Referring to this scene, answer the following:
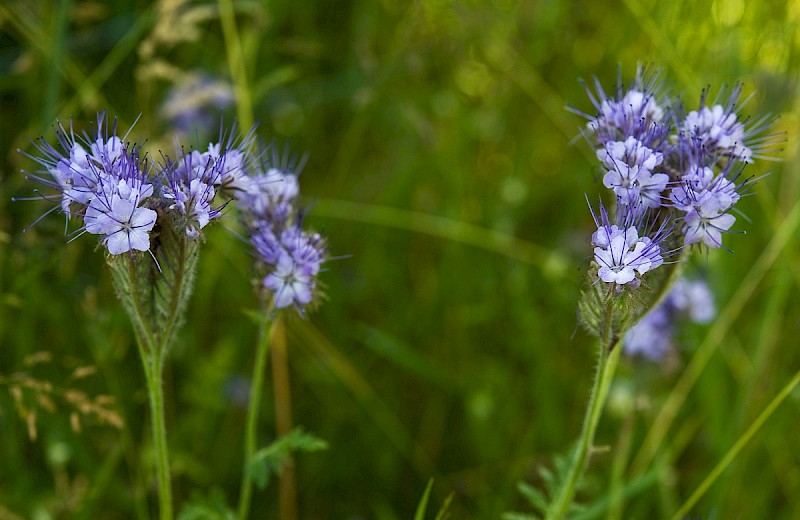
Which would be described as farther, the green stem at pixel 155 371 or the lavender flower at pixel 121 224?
the green stem at pixel 155 371

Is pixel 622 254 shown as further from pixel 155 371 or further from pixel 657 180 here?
pixel 155 371

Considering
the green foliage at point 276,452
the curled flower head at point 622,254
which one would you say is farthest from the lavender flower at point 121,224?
the curled flower head at point 622,254

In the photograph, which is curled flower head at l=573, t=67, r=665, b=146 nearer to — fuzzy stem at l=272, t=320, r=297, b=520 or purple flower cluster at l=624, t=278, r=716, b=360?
purple flower cluster at l=624, t=278, r=716, b=360

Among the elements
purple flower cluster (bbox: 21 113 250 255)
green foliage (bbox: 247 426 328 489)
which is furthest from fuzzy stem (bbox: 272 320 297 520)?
purple flower cluster (bbox: 21 113 250 255)

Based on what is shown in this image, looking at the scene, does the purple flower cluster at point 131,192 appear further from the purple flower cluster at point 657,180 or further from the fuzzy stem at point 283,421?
the fuzzy stem at point 283,421

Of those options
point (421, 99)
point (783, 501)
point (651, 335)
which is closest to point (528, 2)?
point (421, 99)

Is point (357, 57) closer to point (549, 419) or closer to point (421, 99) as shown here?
point (421, 99)
